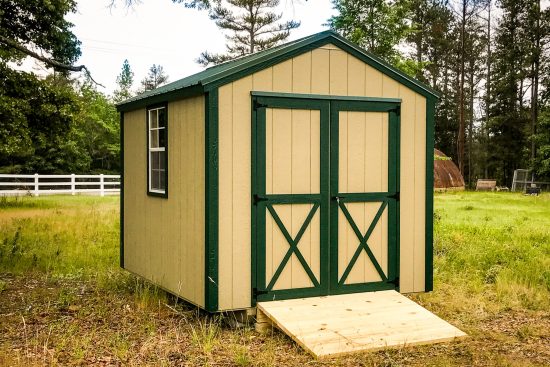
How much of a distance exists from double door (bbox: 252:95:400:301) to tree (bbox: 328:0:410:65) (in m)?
9.27

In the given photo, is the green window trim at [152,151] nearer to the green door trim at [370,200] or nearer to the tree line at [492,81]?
the green door trim at [370,200]

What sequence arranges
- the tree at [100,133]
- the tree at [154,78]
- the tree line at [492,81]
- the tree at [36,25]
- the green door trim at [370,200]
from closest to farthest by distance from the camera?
the green door trim at [370,200] < the tree at [36,25] < the tree line at [492,81] < the tree at [100,133] < the tree at [154,78]

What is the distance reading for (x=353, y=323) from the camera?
6684mm

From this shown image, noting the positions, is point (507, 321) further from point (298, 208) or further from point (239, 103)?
point (239, 103)

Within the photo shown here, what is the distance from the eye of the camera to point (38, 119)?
50.7ft

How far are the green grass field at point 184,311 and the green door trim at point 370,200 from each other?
1.00m

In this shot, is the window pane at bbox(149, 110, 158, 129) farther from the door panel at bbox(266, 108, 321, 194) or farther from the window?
the door panel at bbox(266, 108, 321, 194)

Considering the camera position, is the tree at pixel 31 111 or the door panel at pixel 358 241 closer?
the door panel at pixel 358 241

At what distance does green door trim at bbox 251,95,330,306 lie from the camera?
7.19m

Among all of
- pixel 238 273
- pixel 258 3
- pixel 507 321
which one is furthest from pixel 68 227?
pixel 258 3

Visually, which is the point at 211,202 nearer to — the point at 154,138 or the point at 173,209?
the point at 173,209

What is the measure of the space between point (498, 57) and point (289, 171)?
111ft

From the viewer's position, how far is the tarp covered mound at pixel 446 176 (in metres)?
31.4

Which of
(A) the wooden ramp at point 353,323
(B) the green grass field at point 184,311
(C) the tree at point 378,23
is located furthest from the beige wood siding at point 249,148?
(C) the tree at point 378,23
